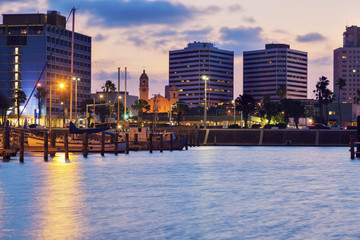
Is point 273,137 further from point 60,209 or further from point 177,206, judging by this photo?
point 60,209

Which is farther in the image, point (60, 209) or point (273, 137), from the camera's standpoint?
point (273, 137)

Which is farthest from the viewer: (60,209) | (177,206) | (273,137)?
(273,137)

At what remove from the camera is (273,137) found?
417 ft

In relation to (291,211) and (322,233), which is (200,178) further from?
(322,233)

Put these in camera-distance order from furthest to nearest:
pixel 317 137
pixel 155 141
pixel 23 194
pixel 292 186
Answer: pixel 317 137
pixel 155 141
pixel 292 186
pixel 23 194

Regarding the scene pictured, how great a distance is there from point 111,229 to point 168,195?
1096 centimetres

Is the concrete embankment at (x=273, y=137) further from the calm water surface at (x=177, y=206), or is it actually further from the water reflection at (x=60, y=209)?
the water reflection at (x=60, y=209)

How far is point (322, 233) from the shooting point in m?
20.0

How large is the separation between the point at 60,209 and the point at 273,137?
106m

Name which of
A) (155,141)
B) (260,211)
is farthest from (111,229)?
(155,141)

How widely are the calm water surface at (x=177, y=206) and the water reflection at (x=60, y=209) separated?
4 centimetres

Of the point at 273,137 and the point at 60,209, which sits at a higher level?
the point at 273,137

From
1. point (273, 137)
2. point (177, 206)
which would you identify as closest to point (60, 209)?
point (177, 206)

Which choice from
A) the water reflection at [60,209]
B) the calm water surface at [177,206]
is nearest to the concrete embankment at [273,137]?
the calm water surface at [177,206]
